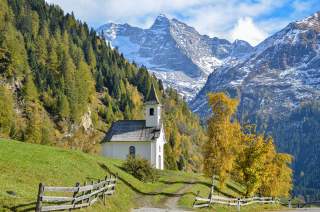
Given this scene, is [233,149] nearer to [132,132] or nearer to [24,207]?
[132,132]

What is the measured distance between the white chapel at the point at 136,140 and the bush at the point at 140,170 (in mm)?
26338

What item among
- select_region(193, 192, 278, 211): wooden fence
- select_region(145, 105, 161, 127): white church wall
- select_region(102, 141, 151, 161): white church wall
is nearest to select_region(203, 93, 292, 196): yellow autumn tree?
select_region(193, 192, 278, 211): wooden fence

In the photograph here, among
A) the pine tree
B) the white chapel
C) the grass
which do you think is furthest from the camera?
the pine tree

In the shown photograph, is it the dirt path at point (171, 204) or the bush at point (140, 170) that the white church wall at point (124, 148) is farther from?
the dirt path at point (171, 204)

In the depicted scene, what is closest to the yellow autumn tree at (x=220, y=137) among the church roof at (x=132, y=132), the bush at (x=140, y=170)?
the bush at (x=140, y=170)

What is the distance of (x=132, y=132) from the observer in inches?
4237

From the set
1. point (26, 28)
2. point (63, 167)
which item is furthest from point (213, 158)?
point (26, 28)

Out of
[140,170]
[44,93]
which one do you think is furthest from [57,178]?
[44,93]

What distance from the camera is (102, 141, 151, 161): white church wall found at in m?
106

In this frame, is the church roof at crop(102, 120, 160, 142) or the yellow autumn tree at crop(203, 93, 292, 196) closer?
the yellow autumn tree at crop(203, 93, 292, 196)

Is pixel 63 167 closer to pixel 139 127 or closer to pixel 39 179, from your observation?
pixel 39 179

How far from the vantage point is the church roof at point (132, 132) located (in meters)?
107

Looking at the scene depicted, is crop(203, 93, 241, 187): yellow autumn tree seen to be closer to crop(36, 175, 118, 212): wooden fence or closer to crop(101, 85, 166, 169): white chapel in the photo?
crop(36, 175, 118, 212): wooden fence

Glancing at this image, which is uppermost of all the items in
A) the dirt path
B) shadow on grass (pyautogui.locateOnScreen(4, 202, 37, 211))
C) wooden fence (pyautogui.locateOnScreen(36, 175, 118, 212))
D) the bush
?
the bush
